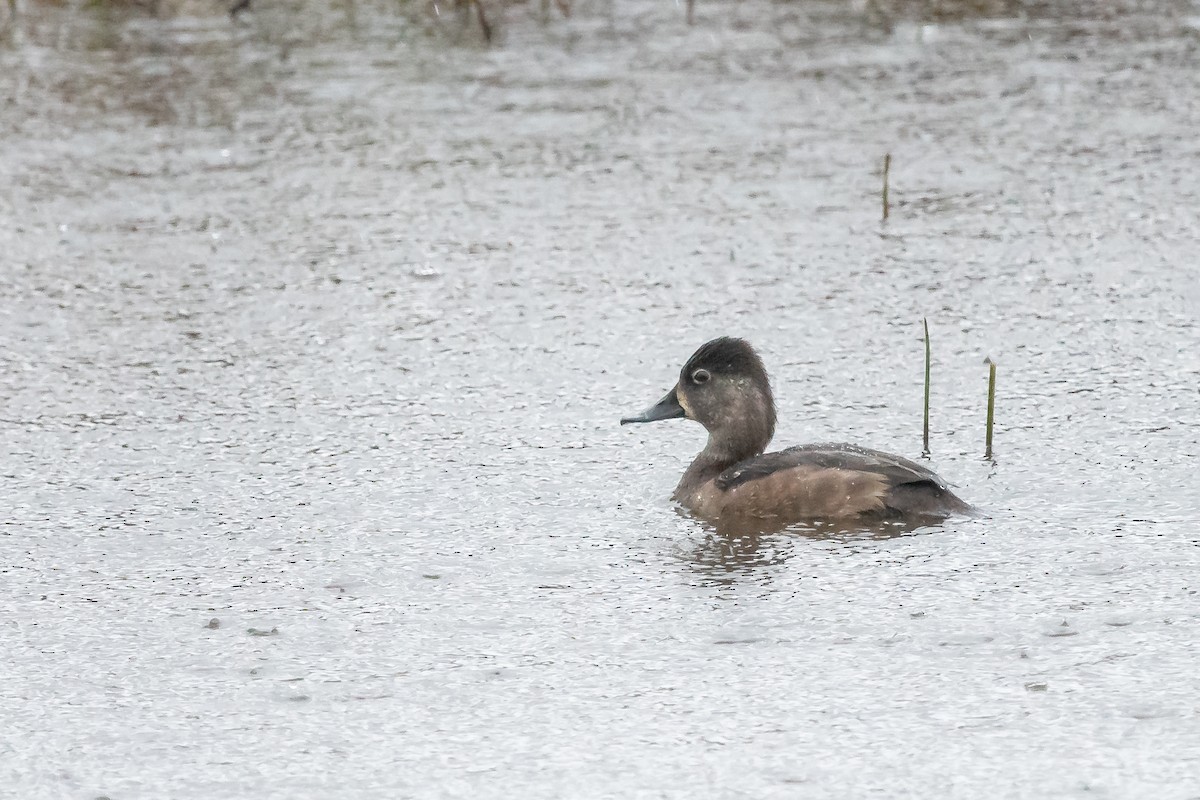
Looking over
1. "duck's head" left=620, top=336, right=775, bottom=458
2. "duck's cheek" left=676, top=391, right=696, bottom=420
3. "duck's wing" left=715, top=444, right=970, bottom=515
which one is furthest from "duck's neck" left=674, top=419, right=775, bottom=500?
"duck's wing" left=715, top=444, right=970, bottom=515

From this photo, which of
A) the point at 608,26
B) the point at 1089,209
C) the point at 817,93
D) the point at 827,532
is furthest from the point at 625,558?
the point at 608,26

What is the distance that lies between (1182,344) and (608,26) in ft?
23.6

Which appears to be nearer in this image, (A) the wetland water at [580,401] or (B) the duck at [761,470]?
(A) the wetland water at [580,401]

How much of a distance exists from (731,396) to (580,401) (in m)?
0.93

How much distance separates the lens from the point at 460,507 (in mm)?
6582

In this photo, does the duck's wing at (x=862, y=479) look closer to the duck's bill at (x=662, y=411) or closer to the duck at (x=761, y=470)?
the duck at (x=761, y=470)

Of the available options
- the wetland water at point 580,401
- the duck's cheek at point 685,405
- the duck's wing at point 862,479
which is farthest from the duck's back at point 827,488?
the duck's cheek at point 685,405

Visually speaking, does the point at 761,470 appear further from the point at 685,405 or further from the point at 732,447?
the point at 685,405

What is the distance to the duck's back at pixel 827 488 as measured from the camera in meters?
6.33

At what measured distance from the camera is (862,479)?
6371mm

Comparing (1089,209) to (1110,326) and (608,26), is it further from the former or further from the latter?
(608,26)

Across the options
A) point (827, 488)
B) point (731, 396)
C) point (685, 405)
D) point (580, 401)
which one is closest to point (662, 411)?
point (685, 405)

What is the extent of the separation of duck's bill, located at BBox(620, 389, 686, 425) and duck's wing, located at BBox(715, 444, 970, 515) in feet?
1.90

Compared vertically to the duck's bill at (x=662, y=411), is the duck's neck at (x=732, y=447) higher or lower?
lower
